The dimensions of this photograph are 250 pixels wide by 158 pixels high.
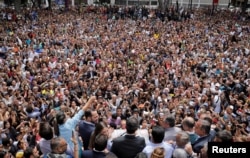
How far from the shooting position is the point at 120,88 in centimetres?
1000

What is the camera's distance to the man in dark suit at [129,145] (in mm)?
3506

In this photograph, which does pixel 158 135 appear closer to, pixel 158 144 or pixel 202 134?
pixel 158 144

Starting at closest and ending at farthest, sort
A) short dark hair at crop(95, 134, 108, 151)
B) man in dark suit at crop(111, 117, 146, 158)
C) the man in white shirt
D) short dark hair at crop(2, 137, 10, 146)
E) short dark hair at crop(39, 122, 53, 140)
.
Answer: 1. short dark hair at crop(95, 134, 108, 151)
2. the man in white shirt
3. man in dark suit at crop(111, 117, 146, 158)
4. short dark hair at crop(39, 122, 53, 140)
5. short dark hair at crop(2, 137, 10, 146)

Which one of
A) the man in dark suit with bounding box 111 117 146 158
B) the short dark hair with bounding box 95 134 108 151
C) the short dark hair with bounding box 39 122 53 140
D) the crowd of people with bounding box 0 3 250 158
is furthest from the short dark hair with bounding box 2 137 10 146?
the short dark hair with bounding box 95 134 108 151

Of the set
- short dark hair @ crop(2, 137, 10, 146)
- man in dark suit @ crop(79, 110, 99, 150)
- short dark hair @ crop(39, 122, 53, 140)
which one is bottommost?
short dark hair @ crop(2, 137, 10, 146)

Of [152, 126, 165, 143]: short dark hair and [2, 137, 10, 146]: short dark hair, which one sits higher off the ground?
[152, 126, 165, 143]: short dark hair

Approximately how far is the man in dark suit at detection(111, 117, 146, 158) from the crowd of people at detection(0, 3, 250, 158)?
0.01m

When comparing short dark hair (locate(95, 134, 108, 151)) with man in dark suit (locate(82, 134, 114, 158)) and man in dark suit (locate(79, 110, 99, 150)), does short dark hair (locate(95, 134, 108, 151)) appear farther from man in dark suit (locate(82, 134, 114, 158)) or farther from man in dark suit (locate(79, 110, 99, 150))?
man in dark suit (locate(79, 110, 99, 150))

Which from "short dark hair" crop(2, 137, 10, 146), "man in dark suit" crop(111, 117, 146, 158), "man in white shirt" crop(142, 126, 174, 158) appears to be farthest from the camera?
"short dark hair" crop(2, 137, 10, 146)

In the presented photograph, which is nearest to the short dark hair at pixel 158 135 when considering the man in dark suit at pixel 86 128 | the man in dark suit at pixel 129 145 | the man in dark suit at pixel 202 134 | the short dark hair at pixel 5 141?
the man in dark suit at pixel 129 145

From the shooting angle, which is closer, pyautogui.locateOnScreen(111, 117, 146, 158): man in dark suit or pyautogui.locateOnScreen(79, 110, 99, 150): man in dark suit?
pyautogui.locateOnScreen(111, 117, 146, 158): man in dark suit

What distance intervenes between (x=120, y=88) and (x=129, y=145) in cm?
649

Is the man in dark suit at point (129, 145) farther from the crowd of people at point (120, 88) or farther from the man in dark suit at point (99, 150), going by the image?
the man in dark suit at point (99, 150)

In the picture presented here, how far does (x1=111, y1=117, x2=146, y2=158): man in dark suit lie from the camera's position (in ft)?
11.5
